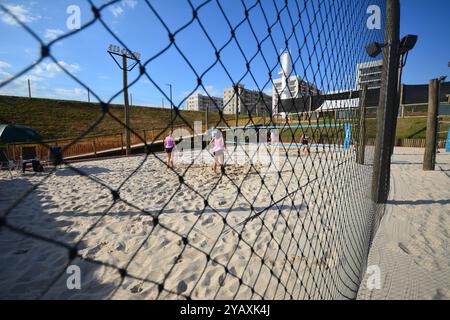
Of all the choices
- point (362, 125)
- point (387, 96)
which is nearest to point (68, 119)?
point (362, 125)

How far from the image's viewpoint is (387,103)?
8.42ft

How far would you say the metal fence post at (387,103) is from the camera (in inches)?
101

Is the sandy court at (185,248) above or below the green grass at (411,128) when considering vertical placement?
below

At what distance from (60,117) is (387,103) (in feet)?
87.8

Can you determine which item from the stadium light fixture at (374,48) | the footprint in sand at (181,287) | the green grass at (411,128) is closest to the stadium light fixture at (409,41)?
the stadium light fixture at (374,48)

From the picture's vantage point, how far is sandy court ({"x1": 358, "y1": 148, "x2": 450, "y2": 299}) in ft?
4.79

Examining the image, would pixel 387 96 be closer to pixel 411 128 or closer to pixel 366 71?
pixel 366 71

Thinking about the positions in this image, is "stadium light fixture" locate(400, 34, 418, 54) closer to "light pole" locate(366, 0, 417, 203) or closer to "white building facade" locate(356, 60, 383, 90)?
"light pole" locate(366, 0, 417, 203)

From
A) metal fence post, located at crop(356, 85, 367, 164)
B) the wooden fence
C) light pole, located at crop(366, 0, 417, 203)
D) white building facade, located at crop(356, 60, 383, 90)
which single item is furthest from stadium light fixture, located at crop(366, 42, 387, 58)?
the wooden fence

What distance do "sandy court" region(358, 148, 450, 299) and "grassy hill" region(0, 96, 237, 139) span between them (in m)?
15.8

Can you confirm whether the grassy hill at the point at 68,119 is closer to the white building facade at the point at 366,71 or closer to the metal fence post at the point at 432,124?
the metal fence post at the point at 432,124

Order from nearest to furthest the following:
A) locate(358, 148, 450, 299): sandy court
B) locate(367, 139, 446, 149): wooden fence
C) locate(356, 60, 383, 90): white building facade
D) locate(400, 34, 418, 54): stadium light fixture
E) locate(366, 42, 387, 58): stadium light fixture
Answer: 1. locate(358, 148, 450, 299): sandy court
2. locate(366, 42, 387, 58): stadium light fixture
3. locate(400, 34, 418, 54): stadium light fixture
4. locate(356, 60, 383, 90): white building facade
5. locate(367, 139, 446, 149): wooden fence

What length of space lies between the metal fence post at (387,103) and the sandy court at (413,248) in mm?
444
